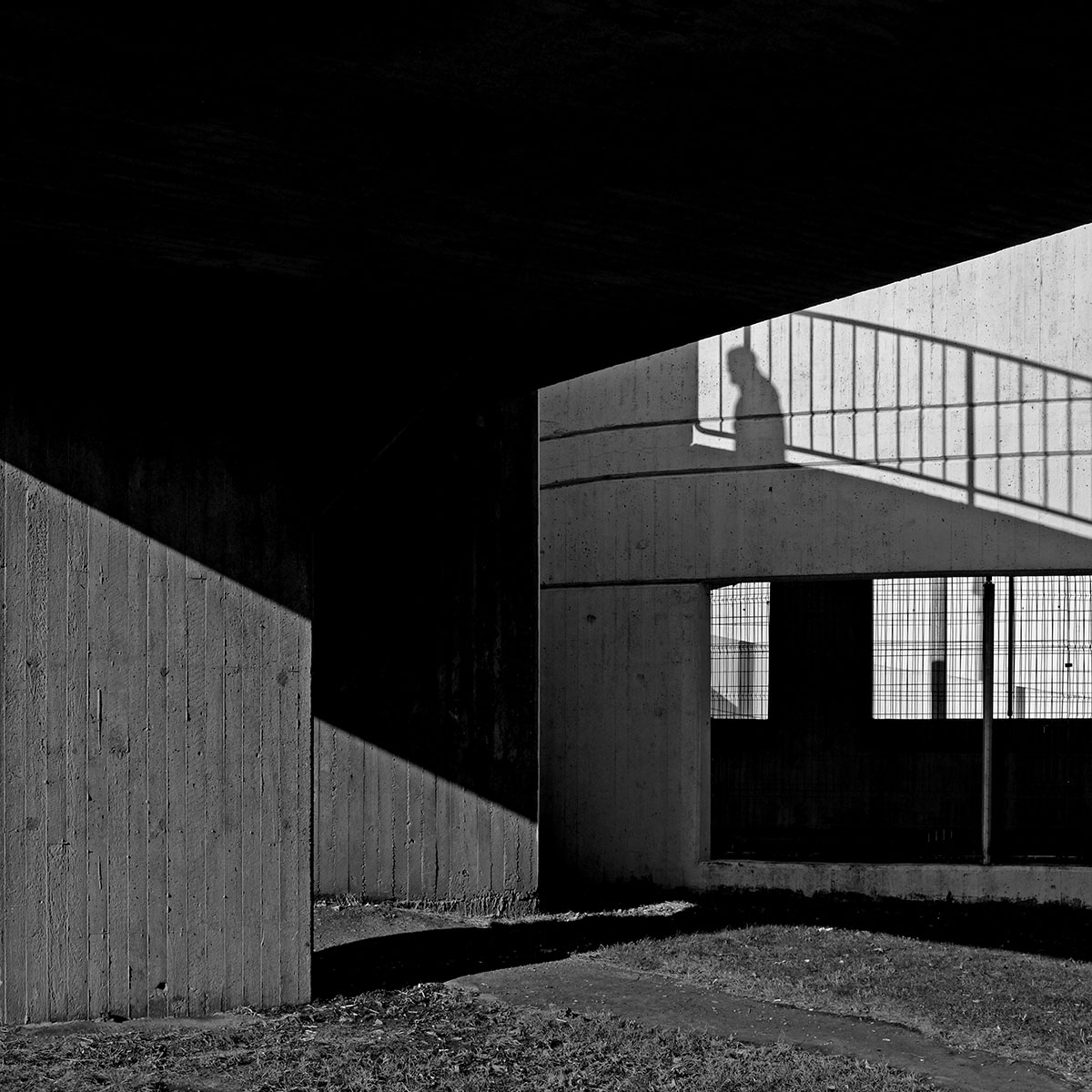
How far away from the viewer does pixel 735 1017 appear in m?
8.75

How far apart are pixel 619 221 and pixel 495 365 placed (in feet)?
11.4

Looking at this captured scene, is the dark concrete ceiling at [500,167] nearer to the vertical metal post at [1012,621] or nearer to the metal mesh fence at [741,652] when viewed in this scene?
the vertical metal post at [1012,621]

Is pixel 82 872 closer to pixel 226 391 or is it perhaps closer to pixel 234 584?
pixel 234 584

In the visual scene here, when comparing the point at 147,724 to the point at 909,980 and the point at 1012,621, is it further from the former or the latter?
the point at 1012,621

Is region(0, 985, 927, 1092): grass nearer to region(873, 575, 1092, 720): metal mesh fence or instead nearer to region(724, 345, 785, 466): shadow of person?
region(724, 345, 785, 466): shadow of person

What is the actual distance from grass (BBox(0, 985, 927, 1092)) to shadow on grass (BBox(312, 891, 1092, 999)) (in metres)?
0.89

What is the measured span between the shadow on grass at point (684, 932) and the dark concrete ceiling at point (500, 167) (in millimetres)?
3790

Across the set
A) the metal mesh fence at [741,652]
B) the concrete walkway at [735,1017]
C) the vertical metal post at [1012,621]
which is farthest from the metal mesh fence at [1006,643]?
the concrete walkway at [735,1017]

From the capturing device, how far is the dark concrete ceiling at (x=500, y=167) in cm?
446

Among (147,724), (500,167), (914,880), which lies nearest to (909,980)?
(914,880)

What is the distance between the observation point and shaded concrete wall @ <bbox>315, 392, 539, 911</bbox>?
12492 millimetres

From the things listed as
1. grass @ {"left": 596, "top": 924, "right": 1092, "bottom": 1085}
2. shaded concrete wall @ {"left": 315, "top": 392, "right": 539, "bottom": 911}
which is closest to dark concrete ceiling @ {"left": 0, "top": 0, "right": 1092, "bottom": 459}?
shaded concrete wall @ {"left": 315, "top": 392, "right": 539, "bottom": 911}

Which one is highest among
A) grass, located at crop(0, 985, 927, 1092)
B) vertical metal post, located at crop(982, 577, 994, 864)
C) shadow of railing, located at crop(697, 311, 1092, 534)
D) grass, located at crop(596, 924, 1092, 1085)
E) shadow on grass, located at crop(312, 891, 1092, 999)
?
shadow of railing, located at crop(697, 311, 1092, 534)

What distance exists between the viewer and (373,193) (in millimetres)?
6055
